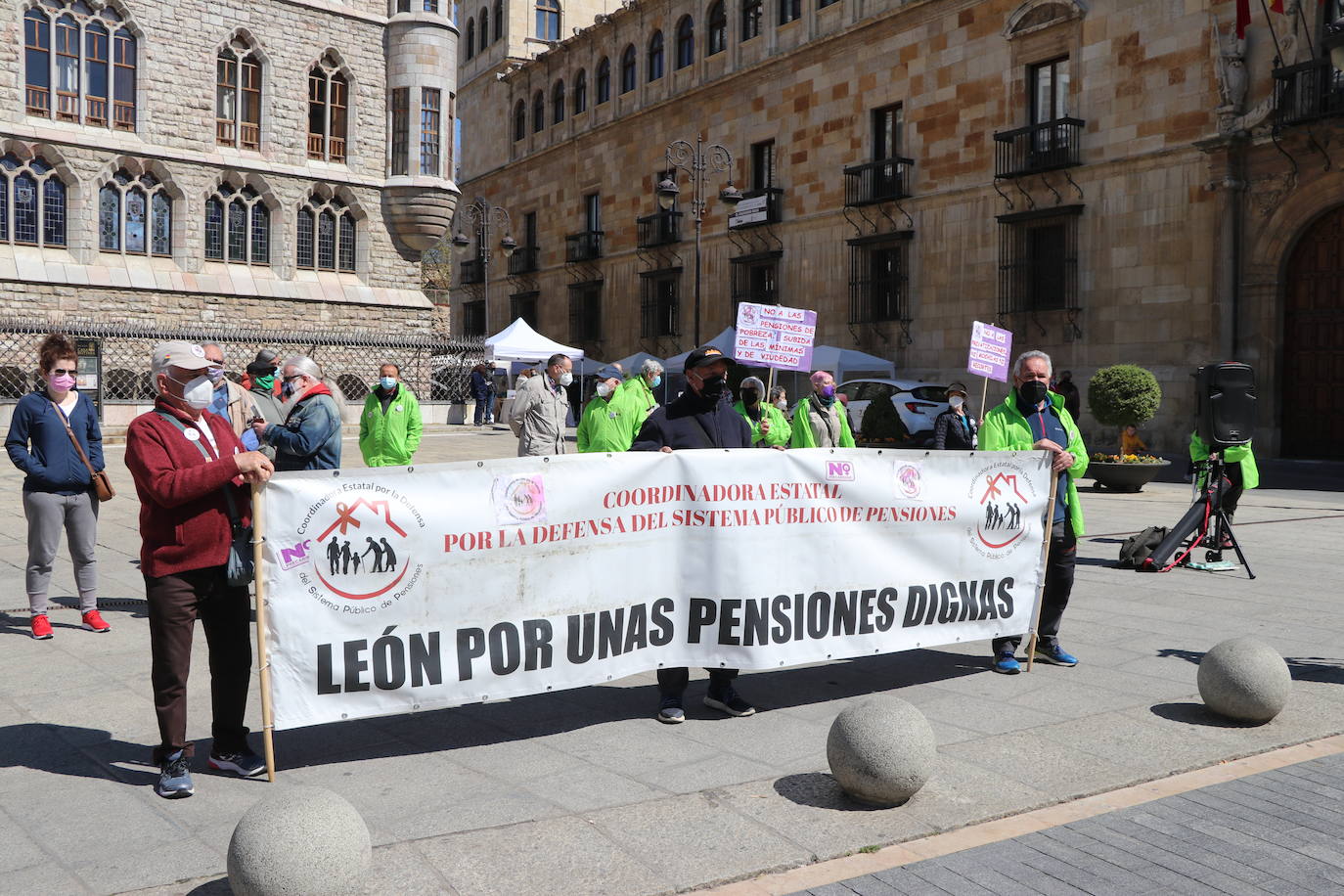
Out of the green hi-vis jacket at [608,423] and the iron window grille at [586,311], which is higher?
the iron window grille at [586,311]

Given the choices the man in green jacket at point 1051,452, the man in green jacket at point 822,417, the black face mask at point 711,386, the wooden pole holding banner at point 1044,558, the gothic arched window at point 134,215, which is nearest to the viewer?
the black face mask at point 711,386

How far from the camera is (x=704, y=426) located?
6199 mm

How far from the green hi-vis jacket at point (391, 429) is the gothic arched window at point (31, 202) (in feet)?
82.4

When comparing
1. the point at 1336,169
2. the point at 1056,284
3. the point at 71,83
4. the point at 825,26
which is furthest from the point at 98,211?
the point at 1336,169

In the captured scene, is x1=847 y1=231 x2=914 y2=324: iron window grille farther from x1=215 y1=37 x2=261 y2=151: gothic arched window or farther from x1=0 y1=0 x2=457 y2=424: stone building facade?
x1=215 y1=37 x2=261 y2=151: gothic arched window

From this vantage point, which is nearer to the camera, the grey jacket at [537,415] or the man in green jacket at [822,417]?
the grey jacket at [537,415]

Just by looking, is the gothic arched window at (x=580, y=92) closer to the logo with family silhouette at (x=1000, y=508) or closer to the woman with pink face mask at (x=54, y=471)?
the woman with pink face mask at (x=54, y=471)

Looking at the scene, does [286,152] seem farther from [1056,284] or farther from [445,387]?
[1056,284]

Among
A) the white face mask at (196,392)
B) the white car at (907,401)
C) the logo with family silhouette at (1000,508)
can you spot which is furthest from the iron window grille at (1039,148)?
the white face mask at (196,392)

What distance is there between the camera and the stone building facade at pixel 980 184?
23.9 m

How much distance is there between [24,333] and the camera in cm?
2731

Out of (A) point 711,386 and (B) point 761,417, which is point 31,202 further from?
(A) point 711,386

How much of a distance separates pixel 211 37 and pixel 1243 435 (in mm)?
30375

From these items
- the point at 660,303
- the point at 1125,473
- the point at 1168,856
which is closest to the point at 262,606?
the point at 1168,856
